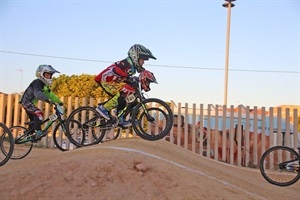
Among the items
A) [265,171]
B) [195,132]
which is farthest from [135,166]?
[195,132]

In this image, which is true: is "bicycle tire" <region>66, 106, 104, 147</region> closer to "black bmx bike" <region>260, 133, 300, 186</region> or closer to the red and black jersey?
the red and black jersey

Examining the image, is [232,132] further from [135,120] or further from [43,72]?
[43,72]

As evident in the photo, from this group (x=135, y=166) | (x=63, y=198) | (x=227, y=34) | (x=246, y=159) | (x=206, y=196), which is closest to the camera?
(x=63, y=198)

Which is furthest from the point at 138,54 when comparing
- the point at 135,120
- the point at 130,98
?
the point at 135,120

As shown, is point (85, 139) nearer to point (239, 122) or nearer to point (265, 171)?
point (265, 171)

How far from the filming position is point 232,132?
40.5 ft

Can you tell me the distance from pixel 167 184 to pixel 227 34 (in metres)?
19.1

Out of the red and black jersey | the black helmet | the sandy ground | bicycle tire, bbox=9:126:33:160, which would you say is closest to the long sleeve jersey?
bicycle tire, bbox=9:126:33:160

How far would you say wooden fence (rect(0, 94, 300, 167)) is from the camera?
1223 cm

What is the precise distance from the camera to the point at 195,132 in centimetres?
1249

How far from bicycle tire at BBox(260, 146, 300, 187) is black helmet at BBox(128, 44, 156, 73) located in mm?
3139

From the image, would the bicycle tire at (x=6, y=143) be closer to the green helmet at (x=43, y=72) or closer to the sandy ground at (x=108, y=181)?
the sandy ground at (x=108, y=181)

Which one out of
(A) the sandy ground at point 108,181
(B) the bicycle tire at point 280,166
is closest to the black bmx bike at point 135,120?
(A) the sandy ground at point 108,181

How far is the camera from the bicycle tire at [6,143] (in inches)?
233
